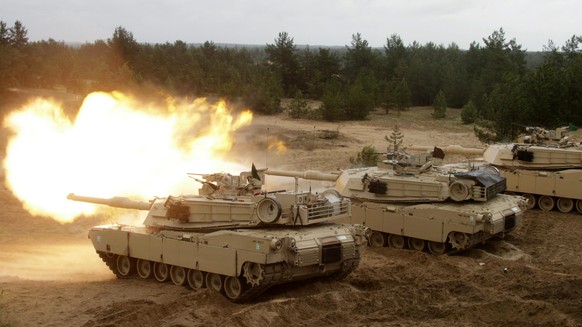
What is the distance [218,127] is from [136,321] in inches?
738

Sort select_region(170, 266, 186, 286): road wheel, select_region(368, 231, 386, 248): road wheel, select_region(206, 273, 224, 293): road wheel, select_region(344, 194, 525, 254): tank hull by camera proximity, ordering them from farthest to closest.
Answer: select_region(368, 231, 386, 248): road wheel < select_region(344, 194, 525, 254): tank hull < select_region(170, 266, 186, 286): road wheel < select_region(206, 273, 224, 293): road wheel

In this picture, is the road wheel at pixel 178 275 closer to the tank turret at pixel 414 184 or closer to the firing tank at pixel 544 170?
the tank turret at pixel 414 184

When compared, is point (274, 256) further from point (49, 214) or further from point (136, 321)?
point (49, 214)

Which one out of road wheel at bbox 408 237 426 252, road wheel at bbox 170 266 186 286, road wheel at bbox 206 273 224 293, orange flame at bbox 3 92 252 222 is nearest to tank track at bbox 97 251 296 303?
road wheel at bbox 206 273 224 293

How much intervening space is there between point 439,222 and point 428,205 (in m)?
0.64

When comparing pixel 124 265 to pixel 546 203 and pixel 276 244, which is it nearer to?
pixel 276 244

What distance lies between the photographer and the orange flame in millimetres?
25328

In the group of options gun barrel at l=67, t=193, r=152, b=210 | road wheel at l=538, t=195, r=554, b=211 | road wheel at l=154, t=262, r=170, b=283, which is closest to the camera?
road wheel at l=154, t=262, r=170, b=283

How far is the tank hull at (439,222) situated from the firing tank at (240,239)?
3829mm

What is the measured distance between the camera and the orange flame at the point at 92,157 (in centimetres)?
2533

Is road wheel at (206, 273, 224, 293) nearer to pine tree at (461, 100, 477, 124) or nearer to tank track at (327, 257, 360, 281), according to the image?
tank track at (327, 257, 360, 281)

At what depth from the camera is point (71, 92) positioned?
53781mm

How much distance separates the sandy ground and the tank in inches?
24.5

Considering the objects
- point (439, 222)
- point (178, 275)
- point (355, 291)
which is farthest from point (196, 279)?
point (439, 222)
